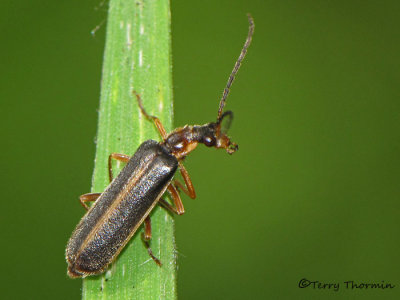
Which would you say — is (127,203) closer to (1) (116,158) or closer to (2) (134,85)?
(1) (116,158)

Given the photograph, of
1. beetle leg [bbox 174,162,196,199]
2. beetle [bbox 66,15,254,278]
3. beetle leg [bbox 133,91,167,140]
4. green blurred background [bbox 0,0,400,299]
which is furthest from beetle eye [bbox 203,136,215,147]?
green blurred background [bbox 0,0,400,299]

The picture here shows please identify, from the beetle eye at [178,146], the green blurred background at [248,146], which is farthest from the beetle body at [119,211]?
the green blurred background at [248,146]

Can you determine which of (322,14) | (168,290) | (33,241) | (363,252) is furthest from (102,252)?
(322,14)

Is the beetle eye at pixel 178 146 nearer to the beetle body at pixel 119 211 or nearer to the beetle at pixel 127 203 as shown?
the beetle at pixel 127 203

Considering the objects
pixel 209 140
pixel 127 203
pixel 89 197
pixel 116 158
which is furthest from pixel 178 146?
pixel 89 197

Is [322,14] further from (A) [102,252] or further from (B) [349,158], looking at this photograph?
(A) [102,252]

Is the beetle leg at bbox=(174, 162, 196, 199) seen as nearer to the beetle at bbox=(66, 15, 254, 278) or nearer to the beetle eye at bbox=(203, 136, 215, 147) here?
the beetle at bbox=(66, 15, 254, 278)
